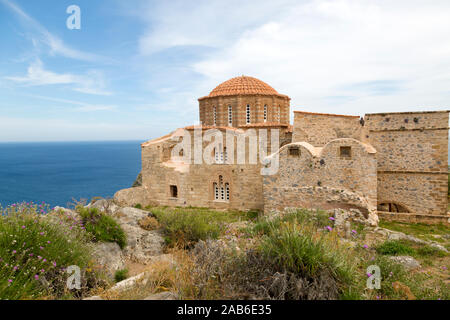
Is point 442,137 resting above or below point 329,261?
above

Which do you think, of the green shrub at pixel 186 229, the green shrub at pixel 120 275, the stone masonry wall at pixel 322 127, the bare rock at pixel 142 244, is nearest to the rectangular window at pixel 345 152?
the stone masonry wall at pixel 322 127

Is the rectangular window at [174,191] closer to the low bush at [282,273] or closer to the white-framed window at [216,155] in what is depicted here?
the white-framed window at [216,155]

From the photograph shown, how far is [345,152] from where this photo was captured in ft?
41.6

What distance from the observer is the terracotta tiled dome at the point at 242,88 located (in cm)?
2044

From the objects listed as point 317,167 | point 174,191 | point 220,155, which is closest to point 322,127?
point 317,167

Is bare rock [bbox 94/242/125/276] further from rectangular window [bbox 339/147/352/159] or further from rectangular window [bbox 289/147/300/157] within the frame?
rectangular window [bbox 339/147/352/159]

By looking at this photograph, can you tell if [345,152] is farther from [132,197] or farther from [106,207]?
[132,197]

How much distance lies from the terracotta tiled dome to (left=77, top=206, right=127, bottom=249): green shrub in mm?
14948

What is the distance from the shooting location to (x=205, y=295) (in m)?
3.71

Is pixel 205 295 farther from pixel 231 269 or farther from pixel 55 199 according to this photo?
pixel 55 199

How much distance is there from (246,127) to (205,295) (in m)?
14.4
